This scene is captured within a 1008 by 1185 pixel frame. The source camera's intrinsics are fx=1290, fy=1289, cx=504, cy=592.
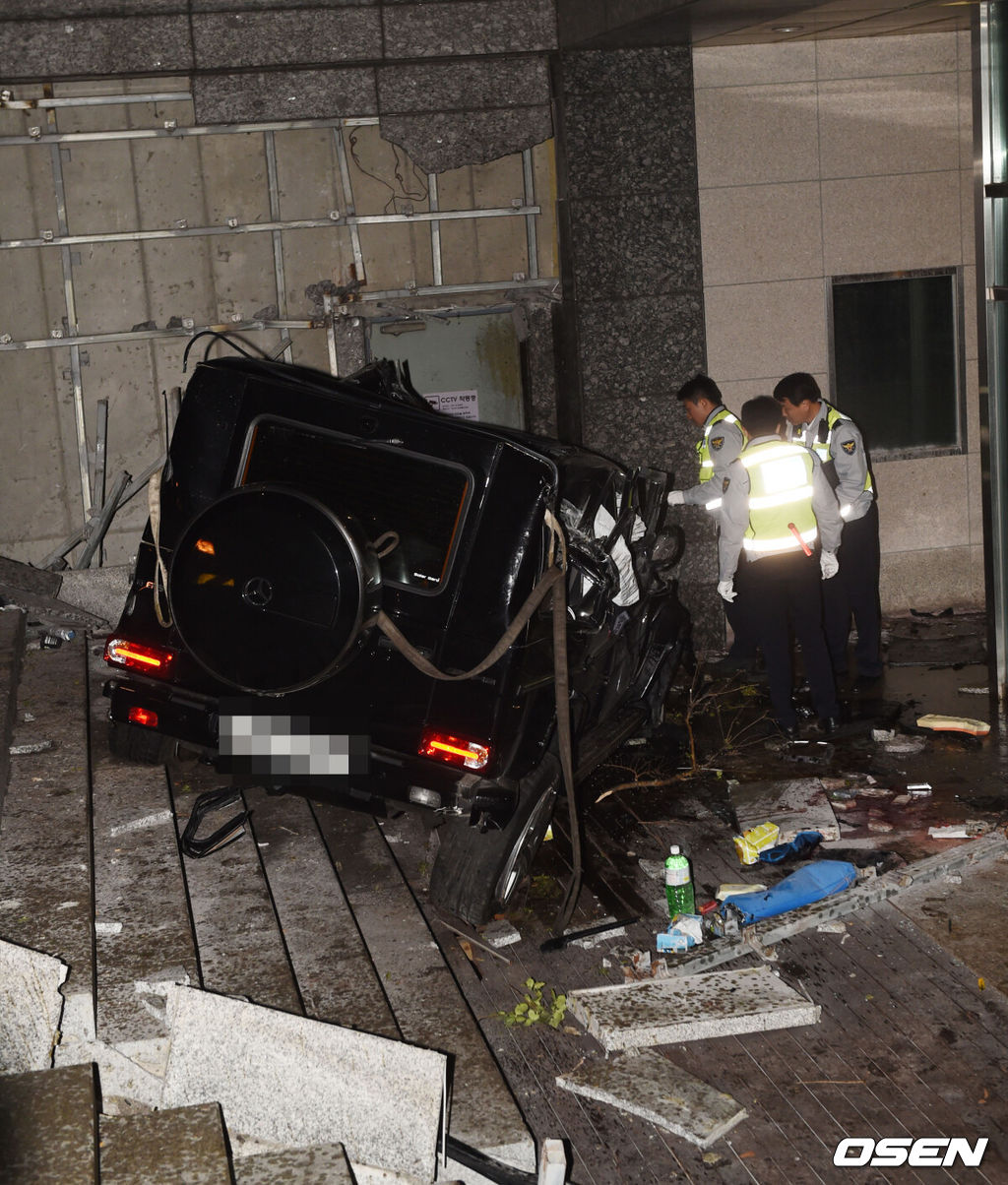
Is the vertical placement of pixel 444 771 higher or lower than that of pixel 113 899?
higher

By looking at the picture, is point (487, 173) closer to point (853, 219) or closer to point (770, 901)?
point (853, 219)

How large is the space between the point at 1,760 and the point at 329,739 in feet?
7.37

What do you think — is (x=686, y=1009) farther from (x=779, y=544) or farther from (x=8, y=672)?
(x=8, y=672)

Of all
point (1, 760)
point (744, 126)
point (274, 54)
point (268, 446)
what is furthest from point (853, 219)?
point (1, 760)

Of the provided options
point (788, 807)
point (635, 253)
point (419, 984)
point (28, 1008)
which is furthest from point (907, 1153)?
point (635, 253)

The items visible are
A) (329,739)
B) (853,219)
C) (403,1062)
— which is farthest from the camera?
(853,219)

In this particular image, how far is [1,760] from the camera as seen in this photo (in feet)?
21.7

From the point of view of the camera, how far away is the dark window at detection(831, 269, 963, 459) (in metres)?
10.0

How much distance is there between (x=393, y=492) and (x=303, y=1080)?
230 centimetres

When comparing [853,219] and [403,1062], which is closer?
[403,1062]

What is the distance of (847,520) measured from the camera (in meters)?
8.43

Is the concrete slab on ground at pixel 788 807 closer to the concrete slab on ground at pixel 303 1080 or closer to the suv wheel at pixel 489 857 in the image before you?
the suv wheel at pixel 489 857

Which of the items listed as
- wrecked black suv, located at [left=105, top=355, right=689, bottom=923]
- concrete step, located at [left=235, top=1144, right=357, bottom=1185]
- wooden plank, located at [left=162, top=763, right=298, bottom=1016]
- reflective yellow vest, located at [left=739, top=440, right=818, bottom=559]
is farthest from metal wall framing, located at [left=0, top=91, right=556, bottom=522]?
concrete step, located at [left=235, top=1144, right=357, bottom=1185]

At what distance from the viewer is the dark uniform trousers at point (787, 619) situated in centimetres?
760
